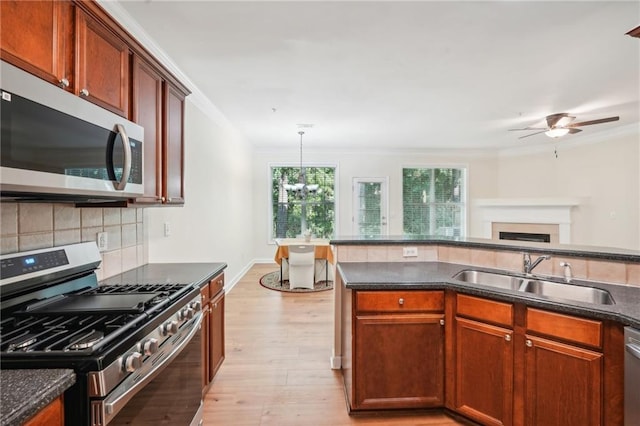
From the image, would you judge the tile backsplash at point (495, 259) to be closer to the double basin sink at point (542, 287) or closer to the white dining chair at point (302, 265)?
the double basin sink at point (542, 287)

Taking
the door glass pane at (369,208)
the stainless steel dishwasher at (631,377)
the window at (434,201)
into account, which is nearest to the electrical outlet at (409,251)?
the stainless steel dishwasher at (631,377)

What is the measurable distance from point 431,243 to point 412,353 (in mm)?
963

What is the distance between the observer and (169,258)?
9.12ft

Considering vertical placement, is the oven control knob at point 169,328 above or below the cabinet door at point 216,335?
above

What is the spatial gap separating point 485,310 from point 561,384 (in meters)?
0.46

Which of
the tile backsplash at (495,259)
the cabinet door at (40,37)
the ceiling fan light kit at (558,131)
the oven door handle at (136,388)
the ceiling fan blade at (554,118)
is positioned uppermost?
the ceiling fan blade at (554,118)

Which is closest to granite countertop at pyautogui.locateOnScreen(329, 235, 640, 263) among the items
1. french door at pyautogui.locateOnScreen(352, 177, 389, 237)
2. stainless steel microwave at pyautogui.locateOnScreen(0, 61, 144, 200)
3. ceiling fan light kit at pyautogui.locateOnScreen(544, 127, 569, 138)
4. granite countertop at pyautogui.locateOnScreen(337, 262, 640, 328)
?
granite countertop at pyautogui.locateOnScreen(337, 262, 640, 328)

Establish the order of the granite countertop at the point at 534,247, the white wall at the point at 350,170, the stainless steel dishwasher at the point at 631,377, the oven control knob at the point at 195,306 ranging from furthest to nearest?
the white wall at the point at 350,170, the granite countertop at the point at 534,247, the oven control knob at the point at 195,306, the stainless steel dishwasher at the point at 631,377

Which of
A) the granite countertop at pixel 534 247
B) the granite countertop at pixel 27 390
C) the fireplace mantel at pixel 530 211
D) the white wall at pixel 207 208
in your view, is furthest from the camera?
the fireplace mantel at pixel 530 211

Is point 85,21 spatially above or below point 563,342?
above

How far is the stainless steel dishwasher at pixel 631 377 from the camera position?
1277 mm

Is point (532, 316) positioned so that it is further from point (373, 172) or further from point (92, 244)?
point (373, 172)

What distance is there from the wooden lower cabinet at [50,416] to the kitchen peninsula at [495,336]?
4.50ft

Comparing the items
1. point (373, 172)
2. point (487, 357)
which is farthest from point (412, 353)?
point (373, 172)
